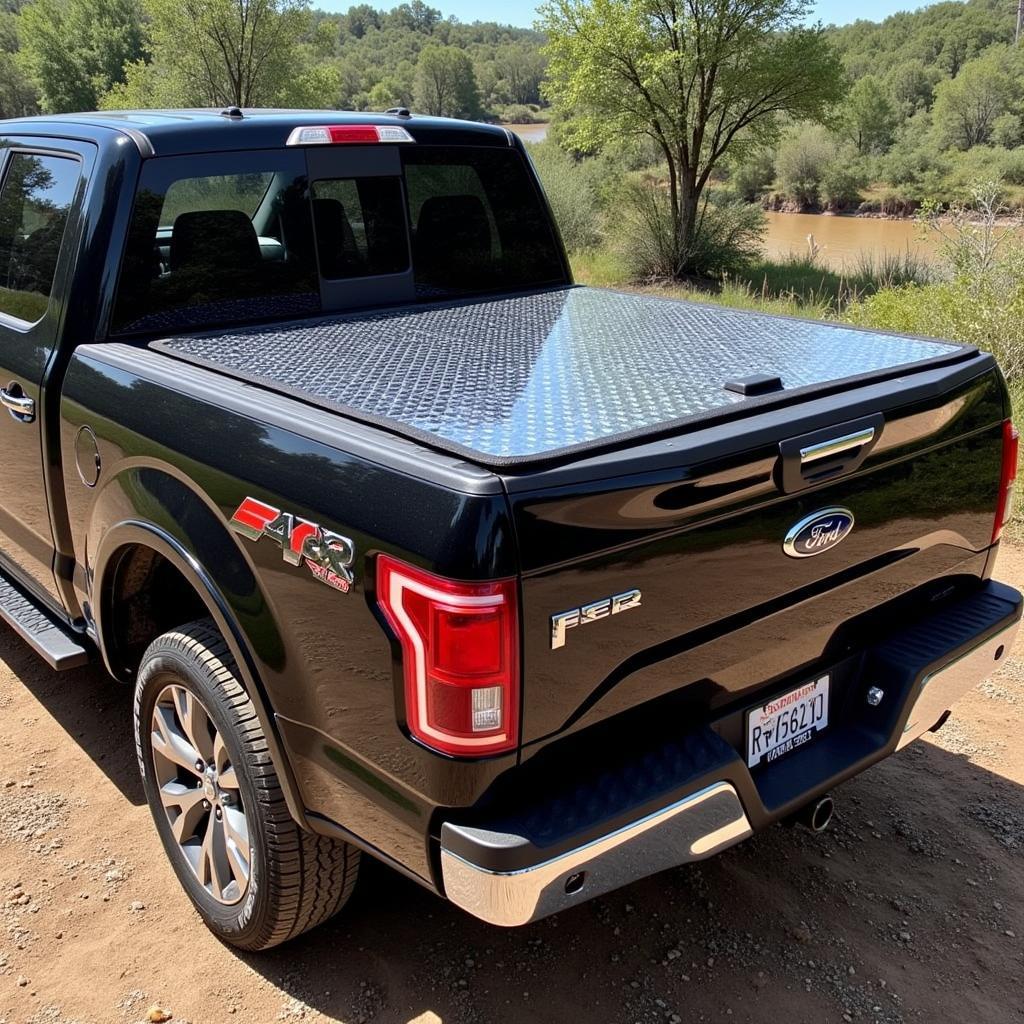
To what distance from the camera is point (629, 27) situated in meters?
20.0

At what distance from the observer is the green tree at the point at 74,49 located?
175 ft

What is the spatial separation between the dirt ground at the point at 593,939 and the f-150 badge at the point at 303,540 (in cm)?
124

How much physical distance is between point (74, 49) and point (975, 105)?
5039cm

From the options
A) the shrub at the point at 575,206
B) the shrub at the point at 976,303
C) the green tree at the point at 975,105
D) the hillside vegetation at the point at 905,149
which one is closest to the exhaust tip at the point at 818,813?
the shrub at the point at 976,303

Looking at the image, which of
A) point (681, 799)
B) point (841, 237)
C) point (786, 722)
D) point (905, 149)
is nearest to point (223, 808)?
point (681, 799)

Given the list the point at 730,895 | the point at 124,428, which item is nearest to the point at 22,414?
the point at 124,428

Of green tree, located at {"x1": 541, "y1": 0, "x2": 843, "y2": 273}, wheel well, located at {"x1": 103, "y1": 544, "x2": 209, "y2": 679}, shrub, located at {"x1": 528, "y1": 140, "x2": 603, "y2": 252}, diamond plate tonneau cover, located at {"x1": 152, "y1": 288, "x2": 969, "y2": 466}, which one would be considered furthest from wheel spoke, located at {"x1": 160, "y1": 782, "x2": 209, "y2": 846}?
shrub, located at {"x1": 528, "y1": 140, "x2": 603, "y2": 252}

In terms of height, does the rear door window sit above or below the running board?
above

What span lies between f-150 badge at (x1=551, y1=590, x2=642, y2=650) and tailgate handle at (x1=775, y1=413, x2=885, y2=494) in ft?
1.42

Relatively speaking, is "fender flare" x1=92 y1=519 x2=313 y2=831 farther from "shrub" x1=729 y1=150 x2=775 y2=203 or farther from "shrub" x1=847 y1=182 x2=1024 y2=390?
"shrub" x1=729 y1=150 x2=775 y2=203

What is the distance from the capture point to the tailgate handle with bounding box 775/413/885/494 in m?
1.98

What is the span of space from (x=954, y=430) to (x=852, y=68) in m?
94.2

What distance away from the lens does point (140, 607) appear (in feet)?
9.25

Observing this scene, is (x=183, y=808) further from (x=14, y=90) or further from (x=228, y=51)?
(x=14, y=90)
